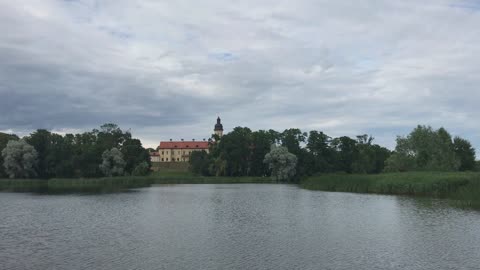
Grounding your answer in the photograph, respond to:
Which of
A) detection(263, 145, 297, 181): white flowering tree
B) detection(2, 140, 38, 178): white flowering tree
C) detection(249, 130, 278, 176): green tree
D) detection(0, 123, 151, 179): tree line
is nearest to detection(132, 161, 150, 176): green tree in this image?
detection(0, 123, 151, 179): tree line

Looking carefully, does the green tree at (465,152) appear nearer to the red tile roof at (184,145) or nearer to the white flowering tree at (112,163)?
the white flowering tree at (112,163)

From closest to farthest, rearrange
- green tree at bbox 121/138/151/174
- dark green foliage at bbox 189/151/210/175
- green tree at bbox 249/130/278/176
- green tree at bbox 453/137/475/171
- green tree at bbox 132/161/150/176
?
green tree at bbox 453/137/475/171 → green tree at bbox 132/161/150/176 → green tree at bbox 121/138/151/174 → dark green foliage at bbox 189/151/210/175 → green tree at bbox 249/130/278/176

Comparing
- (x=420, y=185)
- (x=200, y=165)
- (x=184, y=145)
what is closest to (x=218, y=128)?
(x=184, y=145)

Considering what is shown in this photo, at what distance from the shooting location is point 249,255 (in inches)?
748

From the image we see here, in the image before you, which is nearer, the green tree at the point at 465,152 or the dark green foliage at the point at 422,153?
the dark green foliage at the point at 422,153

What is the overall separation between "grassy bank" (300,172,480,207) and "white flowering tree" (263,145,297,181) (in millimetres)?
31742

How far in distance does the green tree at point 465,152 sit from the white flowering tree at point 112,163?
68.0 meters

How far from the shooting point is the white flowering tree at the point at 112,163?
9862 centimetres

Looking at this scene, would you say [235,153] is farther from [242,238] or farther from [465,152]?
[242,238]

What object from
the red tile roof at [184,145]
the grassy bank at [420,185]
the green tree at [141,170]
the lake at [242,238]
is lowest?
the lake at [242,238]

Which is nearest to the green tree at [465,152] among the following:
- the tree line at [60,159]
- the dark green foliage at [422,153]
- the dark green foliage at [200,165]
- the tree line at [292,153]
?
the tree line at [292,153]

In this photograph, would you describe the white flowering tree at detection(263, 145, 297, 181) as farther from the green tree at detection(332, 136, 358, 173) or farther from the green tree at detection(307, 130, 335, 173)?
the green tree at detection(332, 136, 358, 173)

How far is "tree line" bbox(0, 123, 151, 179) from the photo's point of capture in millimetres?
93688

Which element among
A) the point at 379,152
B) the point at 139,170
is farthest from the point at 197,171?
the point at 379,152
